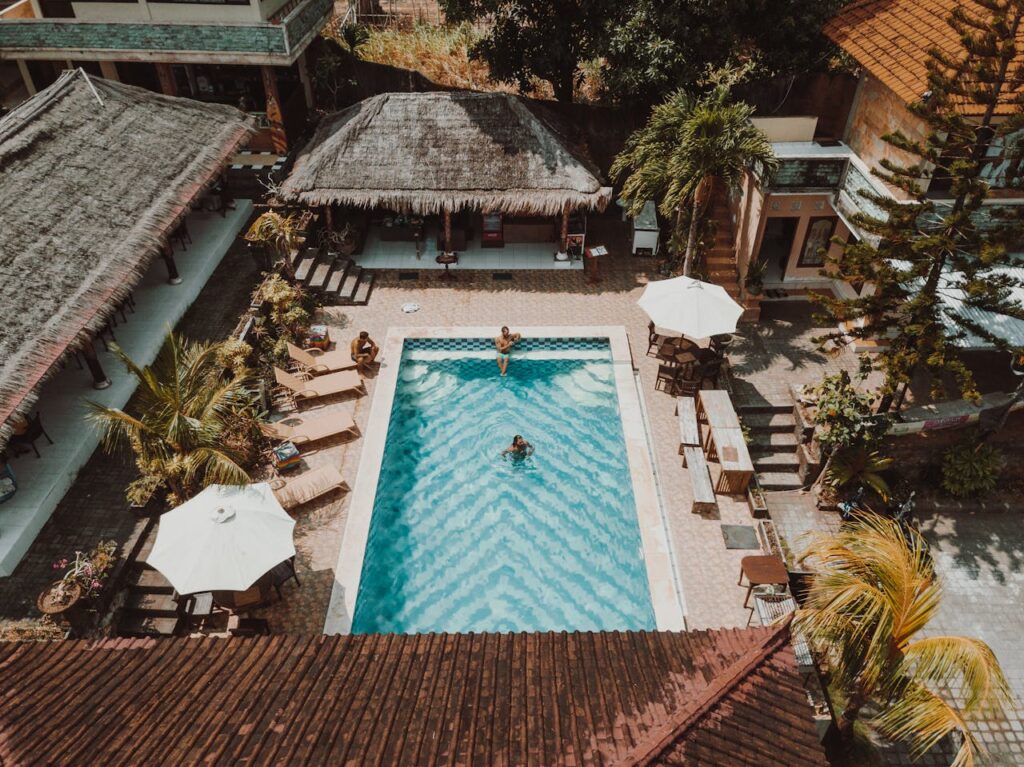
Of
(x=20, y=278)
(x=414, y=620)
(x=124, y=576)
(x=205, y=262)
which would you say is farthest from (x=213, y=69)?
(x=414, y=620)

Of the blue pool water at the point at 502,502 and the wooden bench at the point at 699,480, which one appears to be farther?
the wooden bench at the point at 699,480

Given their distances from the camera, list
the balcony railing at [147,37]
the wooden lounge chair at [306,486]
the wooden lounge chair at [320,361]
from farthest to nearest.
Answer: the balcony railing at [147,37], the wooden lounge chair at [320,361], the wooden lounge chair at [306,486]

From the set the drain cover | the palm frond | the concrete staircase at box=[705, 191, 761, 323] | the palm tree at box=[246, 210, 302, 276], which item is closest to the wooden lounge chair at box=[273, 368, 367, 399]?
the palm tree at box=[246, 210, 302, 276]

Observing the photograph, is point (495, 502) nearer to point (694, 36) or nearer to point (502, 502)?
point (502, 502)

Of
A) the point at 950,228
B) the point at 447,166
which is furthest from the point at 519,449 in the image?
the point at 950,228

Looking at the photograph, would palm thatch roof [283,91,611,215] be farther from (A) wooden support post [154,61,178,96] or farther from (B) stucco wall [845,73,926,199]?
(A) wooden support post [154,61,178,96]

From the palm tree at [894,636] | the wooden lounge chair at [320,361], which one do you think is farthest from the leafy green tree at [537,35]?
the palm tree at [894,636]

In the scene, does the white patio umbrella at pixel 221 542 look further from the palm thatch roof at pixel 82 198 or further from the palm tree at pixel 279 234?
the palm tree at pixel 279 234
